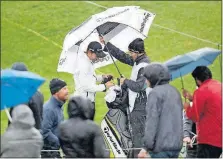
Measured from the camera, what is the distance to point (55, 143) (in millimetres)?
12102

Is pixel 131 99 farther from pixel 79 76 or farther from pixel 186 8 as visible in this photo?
pixel 186 8

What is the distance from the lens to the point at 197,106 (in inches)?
424

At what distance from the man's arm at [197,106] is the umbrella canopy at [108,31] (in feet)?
8.19

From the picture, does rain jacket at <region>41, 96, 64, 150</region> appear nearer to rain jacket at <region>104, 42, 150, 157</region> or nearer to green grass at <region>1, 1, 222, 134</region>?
rain jacket at <region>104, 42, 150, 157</region>

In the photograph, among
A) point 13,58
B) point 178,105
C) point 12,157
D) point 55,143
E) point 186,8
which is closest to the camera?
point 12,157

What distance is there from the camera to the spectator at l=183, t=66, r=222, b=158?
35.3 ft

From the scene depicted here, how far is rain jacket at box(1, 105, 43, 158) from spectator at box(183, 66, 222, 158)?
2.23m

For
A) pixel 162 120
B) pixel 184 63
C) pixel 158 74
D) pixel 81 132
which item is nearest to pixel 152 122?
pixel 162 120

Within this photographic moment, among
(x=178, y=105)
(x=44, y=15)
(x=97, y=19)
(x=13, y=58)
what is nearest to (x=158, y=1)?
(x=44, y=15)

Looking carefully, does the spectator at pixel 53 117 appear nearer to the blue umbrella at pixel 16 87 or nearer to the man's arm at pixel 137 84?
the man's arm at pixel 137 84

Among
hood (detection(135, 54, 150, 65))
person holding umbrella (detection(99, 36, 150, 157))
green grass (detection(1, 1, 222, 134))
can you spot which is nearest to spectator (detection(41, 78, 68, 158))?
person holding umbrella (detection(99, 36, 150, 157))

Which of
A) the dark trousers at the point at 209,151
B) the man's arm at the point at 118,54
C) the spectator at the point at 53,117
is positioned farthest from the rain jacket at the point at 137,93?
the dark trousers at the point at 209,151

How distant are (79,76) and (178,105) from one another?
2.80 meters

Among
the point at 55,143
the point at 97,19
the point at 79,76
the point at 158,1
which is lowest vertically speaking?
the point at 55,143
